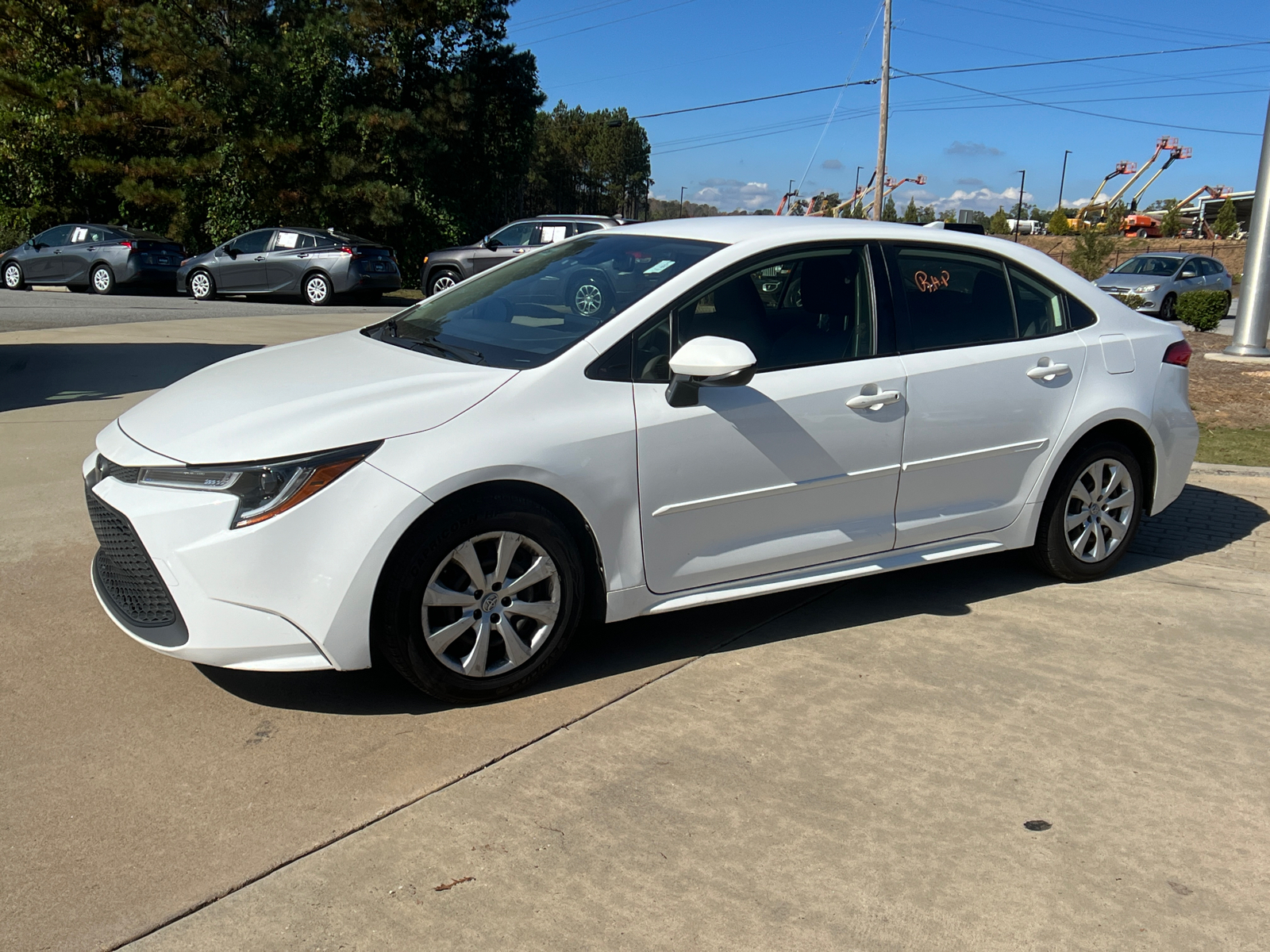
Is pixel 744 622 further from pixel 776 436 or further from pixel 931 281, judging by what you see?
pixel 931 281

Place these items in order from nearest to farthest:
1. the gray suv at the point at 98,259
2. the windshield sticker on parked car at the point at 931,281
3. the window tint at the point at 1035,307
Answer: the windshield sticker on parked car at the point at 931,281
the window tint at the point at 1035,307
the gray suv at the point at 98,259

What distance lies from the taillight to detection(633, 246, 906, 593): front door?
1.71m

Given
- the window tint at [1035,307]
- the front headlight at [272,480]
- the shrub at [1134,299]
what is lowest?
the shrub at [1134,299]

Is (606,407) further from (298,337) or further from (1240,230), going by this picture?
(1240,230)

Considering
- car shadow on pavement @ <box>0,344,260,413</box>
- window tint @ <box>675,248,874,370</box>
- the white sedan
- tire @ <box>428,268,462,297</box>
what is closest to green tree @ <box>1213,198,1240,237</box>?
tire @ <box>428,268,462,297</box>

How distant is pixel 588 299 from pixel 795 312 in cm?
84

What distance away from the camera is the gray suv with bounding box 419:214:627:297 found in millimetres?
20844

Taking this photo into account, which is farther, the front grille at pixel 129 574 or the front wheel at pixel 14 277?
the front wheel at pixel 14 277

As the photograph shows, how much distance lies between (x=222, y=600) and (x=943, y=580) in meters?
3.40

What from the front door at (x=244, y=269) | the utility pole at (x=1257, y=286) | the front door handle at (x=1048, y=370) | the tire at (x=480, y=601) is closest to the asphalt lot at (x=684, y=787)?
the tire at (x=480, y=601)

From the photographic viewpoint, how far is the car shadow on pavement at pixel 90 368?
895 cm

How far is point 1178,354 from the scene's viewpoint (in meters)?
5.39

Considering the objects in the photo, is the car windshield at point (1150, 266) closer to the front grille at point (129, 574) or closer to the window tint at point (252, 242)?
the window tint at point (252, 242)

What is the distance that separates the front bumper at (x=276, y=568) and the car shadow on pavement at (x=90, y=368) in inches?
233
